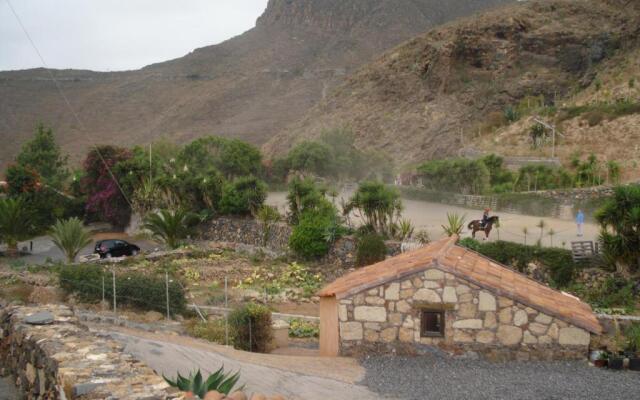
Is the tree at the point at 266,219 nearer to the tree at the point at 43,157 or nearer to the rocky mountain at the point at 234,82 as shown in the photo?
the tree at the point at 43,157

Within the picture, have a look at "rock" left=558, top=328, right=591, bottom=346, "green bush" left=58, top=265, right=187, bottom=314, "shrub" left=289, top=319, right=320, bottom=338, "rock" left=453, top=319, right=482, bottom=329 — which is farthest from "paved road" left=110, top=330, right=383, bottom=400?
"green bush" left=58, top=265, right=187, bottom=314

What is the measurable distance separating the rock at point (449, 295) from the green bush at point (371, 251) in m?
13.9

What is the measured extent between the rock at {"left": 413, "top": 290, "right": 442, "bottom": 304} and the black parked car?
22.7 m

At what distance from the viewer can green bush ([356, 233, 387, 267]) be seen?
24.9 metres

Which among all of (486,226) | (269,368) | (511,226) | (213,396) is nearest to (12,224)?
(486,226)

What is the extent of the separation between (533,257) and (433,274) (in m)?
10.8

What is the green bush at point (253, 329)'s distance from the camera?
44.1 feet

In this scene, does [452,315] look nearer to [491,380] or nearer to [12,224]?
[491,380]

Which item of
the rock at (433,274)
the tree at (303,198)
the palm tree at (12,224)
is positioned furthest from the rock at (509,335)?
the palm tree at (12,224)

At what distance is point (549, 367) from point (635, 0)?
3372 inches

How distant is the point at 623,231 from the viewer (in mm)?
18484

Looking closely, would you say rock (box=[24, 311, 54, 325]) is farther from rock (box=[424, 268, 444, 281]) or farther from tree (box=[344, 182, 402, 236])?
tree (box=[344, 182, 402, 236])

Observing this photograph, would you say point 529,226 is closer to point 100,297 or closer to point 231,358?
point 100,297

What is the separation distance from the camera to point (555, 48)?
8300 centimetres
